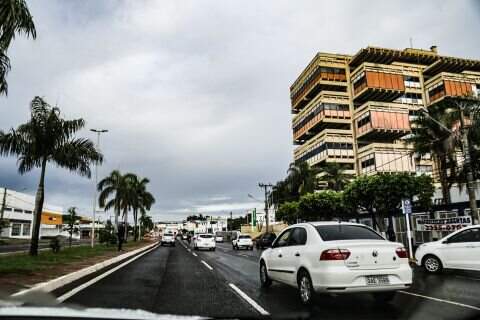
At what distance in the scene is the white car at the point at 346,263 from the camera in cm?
668

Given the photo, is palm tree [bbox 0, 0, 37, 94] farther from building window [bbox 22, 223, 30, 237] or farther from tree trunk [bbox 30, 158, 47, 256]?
building window [bbox 22, 223, 30, 237]

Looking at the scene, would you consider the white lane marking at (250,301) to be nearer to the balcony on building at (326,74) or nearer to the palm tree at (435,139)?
the palm tree at (435,139)

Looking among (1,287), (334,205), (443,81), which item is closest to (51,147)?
(1,287)

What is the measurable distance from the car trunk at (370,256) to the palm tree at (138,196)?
158 ft

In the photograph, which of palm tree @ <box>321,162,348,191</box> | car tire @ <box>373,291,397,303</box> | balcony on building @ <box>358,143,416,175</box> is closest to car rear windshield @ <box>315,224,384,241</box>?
car tire @ <box>373,291,397,303</box>

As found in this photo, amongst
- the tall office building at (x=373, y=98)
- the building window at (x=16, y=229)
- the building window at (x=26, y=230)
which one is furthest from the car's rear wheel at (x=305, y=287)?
the building window at (x=26, y=230)

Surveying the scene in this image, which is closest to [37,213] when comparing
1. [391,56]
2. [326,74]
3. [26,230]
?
[326,74]

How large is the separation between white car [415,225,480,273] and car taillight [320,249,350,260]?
678 centimetres

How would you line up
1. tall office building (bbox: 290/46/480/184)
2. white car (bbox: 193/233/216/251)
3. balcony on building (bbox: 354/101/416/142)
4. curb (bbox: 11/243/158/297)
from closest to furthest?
curb (bbox: 11/243/158/297) < white car (bbox: 193/233/216/251) < balcony on building (bbox: 354/101/416/142) < tall office building (bbox: 290/46/480/184)

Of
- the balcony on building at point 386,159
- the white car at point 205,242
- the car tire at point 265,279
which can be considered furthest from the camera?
the balcony on building at point 386,159

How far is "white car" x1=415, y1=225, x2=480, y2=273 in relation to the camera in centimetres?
1145

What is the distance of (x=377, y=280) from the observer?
22.2ft

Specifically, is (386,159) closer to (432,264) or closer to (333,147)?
(333,147)

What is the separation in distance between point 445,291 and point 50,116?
17.9 meters
